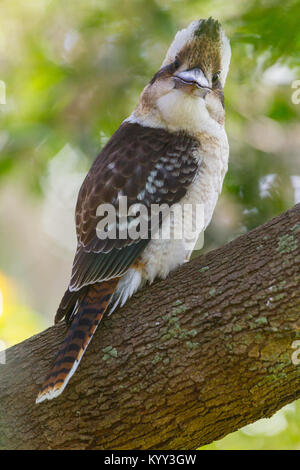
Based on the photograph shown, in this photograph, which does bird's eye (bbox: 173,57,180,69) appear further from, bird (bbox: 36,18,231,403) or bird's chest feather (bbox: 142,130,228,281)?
bird's chest feather (bbox: 142,130,228,281)

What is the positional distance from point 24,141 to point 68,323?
1.08 metres

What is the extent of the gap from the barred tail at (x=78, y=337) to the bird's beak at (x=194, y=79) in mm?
953

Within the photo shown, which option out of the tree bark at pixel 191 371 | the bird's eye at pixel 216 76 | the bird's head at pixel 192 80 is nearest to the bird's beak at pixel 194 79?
the bird's head at pixel 192 80

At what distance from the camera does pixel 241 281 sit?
2.25 meters

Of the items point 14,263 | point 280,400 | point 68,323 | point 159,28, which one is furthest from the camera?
point 14,263

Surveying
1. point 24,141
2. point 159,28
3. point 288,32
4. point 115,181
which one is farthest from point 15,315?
point 288,32

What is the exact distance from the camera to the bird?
2.47 metres

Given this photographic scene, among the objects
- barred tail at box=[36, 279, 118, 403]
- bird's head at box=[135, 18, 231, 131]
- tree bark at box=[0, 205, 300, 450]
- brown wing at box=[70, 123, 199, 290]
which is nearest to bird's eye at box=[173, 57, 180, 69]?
bird's head at box=[135, 18, 231, 131]

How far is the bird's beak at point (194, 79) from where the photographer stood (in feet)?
9.00

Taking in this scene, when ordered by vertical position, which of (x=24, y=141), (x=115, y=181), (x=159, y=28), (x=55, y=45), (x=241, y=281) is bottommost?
(x=241, y=281)

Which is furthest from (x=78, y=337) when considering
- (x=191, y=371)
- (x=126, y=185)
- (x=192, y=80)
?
(x=192, y=80)

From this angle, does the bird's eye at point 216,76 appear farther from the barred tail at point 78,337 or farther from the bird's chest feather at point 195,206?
the barred tail at point 78,337

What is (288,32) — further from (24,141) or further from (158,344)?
(158,344)

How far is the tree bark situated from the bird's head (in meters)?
0.75
